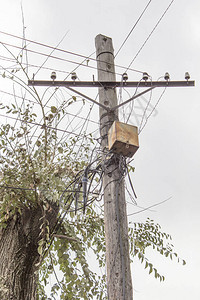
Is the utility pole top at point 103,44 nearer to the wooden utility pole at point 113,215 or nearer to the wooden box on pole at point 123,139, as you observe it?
the wooden utility pole at point 113,215

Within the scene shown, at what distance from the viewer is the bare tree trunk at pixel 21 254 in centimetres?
565

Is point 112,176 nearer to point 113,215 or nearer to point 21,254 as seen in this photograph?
point 113,215

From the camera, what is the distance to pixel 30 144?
22.1ft

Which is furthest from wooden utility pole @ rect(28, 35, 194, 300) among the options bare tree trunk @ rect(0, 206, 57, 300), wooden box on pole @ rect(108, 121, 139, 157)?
bare tree trunk @ rect(0, 206, 57, 300)

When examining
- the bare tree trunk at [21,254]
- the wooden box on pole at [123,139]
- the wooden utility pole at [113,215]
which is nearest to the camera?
the wooden utility pole at [113,215]

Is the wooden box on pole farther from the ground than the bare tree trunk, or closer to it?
farther from the ground

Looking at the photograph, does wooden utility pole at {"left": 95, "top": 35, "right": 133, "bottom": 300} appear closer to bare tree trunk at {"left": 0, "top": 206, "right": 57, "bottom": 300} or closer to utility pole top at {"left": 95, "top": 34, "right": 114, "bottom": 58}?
utility pole top at {"left": 95, "top": 34, "right": 114, "bottom": 58}

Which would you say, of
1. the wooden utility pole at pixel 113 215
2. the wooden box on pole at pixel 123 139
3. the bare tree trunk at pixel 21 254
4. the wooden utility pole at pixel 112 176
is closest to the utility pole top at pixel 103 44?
the wooden utility pole at pixel 112 176

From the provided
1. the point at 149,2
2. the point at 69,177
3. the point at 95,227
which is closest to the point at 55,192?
the point at 69,177

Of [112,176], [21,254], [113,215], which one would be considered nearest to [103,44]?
[112,176]

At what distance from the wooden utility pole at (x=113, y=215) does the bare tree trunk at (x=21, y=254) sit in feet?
5.39

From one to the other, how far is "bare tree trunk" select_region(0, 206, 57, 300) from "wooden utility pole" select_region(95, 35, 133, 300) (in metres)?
1.64

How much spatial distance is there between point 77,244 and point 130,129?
105 inches

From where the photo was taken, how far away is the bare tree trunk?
5.65m
